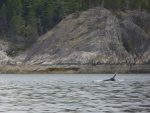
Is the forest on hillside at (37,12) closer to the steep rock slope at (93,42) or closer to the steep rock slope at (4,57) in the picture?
the steep rock slope at (4,57)

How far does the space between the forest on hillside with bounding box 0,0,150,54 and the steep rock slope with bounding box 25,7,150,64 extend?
32.1ft

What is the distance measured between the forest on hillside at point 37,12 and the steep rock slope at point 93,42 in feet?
32.1

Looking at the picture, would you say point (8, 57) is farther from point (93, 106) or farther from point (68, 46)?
point (93, 106)

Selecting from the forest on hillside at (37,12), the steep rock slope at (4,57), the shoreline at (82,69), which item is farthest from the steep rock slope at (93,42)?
the forest on hillside at (37,12)

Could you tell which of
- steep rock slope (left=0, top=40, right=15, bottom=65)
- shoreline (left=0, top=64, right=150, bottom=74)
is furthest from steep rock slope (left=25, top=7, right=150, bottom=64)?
steep rock slope (left=0, top=40, right=15, bottom=65)

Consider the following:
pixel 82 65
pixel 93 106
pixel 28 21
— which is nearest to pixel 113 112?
pixel 93 106

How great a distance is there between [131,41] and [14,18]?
3780 centimetres

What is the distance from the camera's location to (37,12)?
165m

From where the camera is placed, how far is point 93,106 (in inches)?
1508

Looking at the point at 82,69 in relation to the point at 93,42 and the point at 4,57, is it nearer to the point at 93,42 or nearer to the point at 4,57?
the point at 93,42

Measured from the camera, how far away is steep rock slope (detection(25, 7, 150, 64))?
128 m

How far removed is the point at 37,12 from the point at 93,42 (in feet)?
130

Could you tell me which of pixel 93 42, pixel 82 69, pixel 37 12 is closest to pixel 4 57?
pixel 82 69

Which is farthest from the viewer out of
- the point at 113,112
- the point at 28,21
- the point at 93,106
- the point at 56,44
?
the point at 28,21
